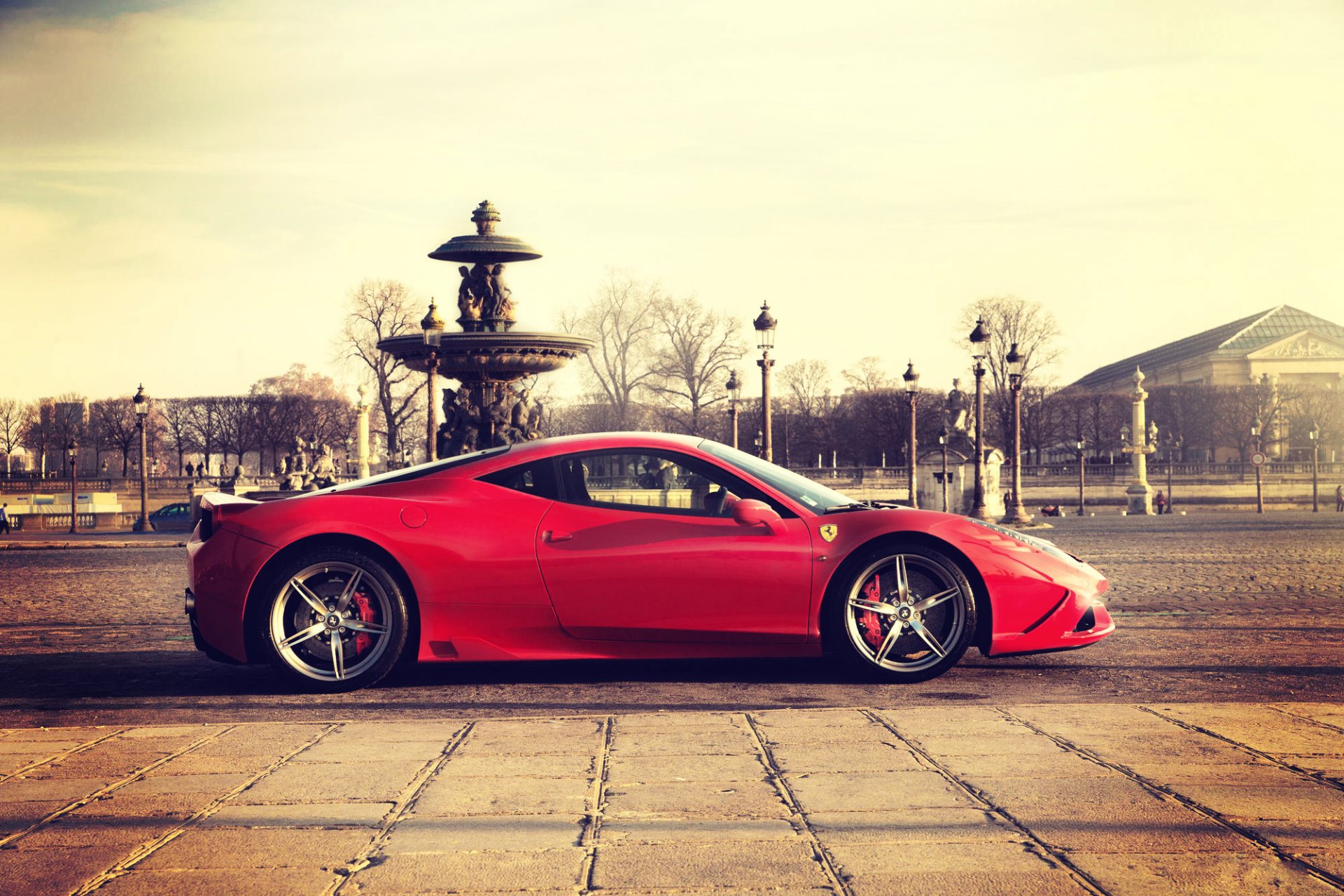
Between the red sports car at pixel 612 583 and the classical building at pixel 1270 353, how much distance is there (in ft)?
314

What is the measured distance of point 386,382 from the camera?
70562 millimetres

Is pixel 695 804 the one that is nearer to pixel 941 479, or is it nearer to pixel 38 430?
pixel 941 479

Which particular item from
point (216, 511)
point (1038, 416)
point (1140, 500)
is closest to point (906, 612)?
point (216, 511)

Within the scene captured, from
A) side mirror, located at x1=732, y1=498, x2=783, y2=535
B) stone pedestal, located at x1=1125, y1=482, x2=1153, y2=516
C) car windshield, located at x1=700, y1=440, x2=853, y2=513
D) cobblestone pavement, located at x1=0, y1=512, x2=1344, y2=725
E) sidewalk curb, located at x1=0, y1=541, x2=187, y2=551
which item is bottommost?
stone pedestal, located at x1=1125, y1=482, x2=1153, y2=516

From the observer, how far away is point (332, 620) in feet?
21.2

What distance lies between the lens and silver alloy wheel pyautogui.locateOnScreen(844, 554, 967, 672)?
21.1 feet

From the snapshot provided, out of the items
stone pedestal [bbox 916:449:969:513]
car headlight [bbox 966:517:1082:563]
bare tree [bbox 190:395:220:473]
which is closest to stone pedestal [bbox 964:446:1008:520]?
stone pedestal [bbox 916:449:969:513]

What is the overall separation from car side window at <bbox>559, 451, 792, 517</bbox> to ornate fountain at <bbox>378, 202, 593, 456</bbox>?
770 inches

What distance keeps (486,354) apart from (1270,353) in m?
87.7

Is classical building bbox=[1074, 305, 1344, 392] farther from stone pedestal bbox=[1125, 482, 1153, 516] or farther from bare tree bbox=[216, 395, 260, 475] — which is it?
bare tree bbox=[216, 395, 260, 475]

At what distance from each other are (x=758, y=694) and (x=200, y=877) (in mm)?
3371

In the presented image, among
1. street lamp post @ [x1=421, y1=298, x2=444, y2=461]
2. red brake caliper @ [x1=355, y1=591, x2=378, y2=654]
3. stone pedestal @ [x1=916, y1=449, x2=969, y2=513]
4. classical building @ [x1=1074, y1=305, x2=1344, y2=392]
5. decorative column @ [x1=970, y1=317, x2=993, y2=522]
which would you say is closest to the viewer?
red brake caliper @ [x1=355, y1=591, x2=378, y2=654]

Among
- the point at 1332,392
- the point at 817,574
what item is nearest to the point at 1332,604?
the point at 817,574

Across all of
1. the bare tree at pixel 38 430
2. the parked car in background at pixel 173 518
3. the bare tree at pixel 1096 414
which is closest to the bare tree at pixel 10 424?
the bare tree at pixel 38 430
